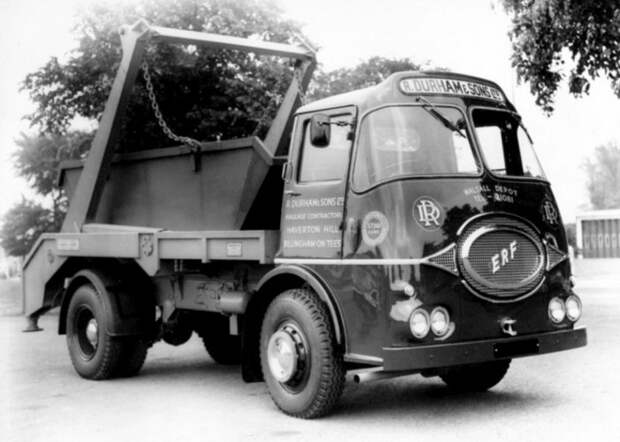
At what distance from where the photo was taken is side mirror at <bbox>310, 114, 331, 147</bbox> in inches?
270

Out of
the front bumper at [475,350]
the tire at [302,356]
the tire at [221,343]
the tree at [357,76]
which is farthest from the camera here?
the tree at [357,76]

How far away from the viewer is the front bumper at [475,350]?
6.29 metres

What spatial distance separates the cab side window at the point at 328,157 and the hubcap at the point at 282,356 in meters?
1.32

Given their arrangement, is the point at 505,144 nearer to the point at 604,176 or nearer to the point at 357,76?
the point at 357,76

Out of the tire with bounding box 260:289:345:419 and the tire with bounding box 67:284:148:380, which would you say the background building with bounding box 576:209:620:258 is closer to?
the tire with bounding box 67:284:148:380

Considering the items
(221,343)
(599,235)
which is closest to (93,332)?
(221,343)

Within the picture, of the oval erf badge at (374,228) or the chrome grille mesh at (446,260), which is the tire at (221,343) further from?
the chrome grille mesh at (446,260)

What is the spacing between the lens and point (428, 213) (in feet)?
21.6

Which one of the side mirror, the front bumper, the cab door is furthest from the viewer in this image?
the cab door

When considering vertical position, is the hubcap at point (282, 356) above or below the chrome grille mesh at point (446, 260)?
below

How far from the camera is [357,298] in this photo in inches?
261

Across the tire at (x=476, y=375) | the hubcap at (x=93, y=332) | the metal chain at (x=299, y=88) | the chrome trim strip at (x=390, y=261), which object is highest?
the metal chain at (x=299, y=88)

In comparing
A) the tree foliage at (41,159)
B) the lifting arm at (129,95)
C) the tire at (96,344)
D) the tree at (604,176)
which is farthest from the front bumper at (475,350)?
the tree at (604,176)

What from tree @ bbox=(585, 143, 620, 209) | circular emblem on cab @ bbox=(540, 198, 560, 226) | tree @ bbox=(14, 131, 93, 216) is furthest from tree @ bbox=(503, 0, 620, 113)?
tree @ bbox=(585, 143, 620, 209)
